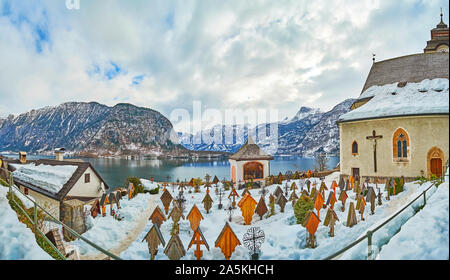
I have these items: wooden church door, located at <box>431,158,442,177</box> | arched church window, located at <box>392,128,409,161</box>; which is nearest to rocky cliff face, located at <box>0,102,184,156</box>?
arched church window, located at <box>392,128,409,161</box>

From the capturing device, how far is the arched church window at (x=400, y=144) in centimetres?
230

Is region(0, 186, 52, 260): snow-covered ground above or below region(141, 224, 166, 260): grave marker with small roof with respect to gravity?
above

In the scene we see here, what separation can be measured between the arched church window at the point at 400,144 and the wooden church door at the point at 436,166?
29 centimetres

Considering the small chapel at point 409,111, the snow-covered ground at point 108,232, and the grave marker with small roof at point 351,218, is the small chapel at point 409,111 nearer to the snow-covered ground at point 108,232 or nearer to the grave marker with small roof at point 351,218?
the grave marker with small roof at point 351,218

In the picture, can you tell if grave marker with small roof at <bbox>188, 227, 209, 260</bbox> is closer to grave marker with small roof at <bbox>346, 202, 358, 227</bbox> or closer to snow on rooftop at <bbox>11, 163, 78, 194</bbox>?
snow on rooftop at <bbox>11, 163, 78, 194</bbox>

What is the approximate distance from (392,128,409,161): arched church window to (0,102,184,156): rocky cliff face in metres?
3.01

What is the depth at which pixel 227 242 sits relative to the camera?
7.70 ft

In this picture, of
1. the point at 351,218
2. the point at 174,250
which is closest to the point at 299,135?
the point at 351,218

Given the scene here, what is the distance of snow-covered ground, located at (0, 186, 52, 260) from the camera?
74.0 inches

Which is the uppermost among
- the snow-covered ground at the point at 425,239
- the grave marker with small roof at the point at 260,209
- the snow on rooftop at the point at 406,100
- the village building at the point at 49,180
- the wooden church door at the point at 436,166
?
the snow on rooftop at the point at 406,100

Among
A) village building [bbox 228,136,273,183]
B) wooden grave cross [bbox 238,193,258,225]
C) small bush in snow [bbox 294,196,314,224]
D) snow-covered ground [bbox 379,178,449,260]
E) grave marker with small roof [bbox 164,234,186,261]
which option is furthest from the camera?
village building [bbox 228,136,273,183]

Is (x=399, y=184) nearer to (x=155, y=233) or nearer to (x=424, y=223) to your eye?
(x=424, y=223)

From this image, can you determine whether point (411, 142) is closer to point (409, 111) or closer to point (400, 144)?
point (400, 144)

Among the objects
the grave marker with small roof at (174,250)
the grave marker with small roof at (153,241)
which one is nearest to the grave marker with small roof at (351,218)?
the grave marker with small roof at (174,250)
